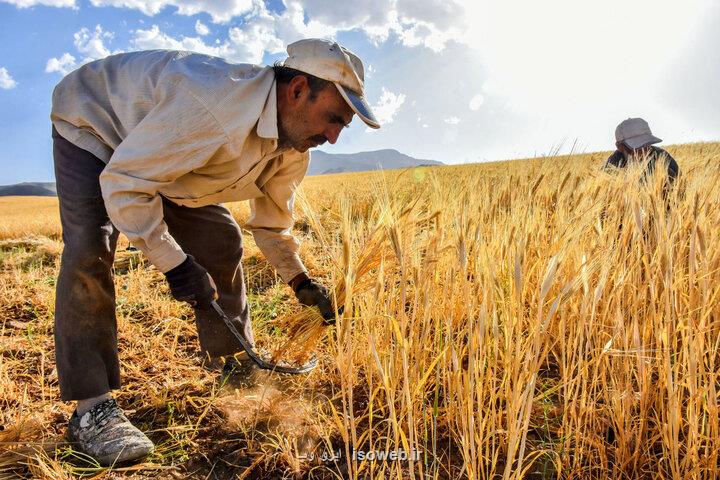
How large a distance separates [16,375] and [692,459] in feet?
8.27

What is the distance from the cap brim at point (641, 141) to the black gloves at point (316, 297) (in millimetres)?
3919

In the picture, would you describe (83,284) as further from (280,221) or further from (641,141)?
(641,141)

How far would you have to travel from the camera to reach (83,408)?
1.57 meters

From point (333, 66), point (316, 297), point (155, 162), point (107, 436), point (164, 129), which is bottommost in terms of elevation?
point (107, 436)

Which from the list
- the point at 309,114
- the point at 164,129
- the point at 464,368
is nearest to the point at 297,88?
the point at 309,114

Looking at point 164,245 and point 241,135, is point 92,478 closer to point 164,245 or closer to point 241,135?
point 164,245

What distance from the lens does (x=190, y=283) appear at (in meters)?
1.55

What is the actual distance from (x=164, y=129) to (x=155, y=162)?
112 millimetres

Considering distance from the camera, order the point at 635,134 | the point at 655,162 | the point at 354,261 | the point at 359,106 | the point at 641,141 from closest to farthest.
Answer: the point at 354,261
the point at 359,106
the point at 655,162
the point at 641,141
the point at 635,134

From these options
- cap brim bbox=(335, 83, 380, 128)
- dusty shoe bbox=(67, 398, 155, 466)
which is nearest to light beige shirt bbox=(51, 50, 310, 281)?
cap brim bbox=(335, 83, 380, 128)

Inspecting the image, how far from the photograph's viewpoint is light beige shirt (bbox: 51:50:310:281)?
1422mm

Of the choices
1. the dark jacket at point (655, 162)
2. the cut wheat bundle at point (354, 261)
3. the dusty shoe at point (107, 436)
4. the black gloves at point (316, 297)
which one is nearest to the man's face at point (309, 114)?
the cut wheat bundle at point (354, 261)

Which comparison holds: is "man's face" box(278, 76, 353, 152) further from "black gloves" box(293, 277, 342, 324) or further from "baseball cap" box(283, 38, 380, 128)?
"black gloves" box(293, 277, 342, 324)

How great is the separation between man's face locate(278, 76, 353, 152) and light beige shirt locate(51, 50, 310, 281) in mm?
78
